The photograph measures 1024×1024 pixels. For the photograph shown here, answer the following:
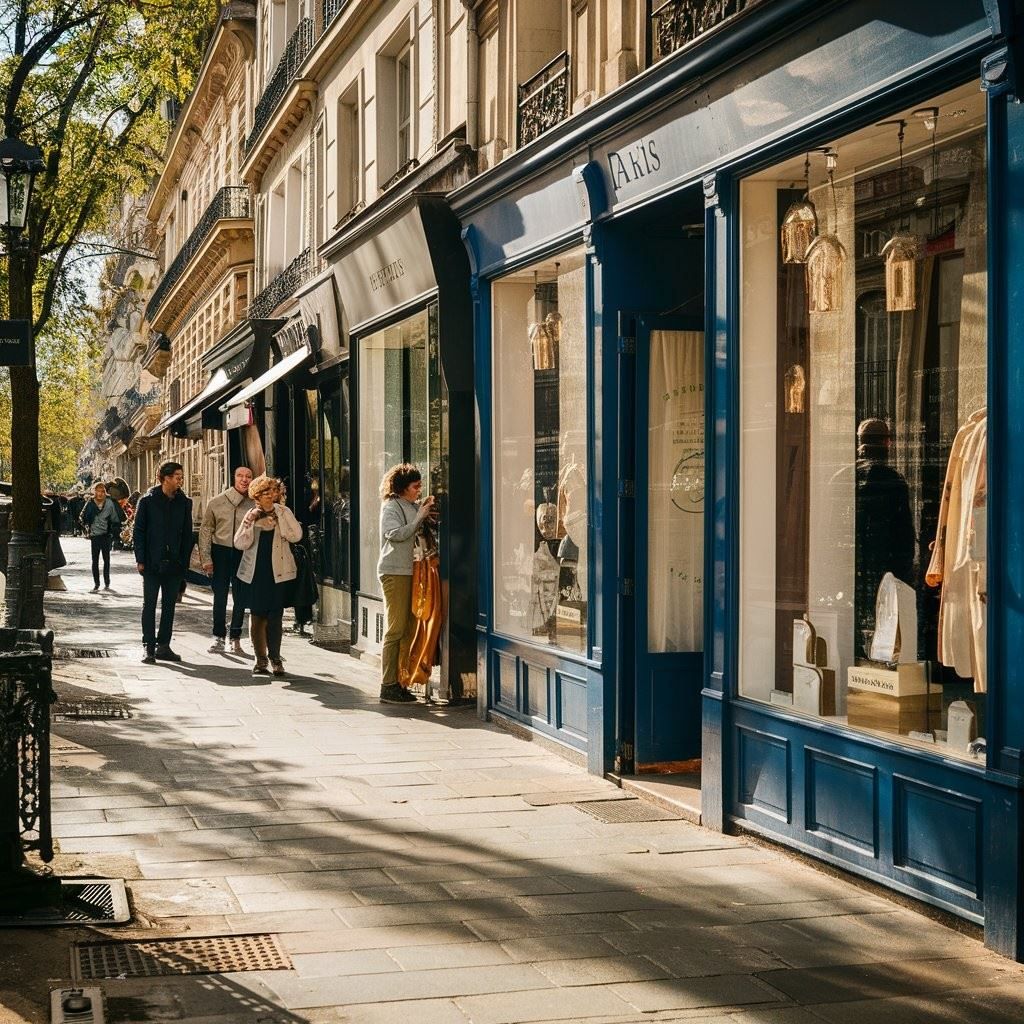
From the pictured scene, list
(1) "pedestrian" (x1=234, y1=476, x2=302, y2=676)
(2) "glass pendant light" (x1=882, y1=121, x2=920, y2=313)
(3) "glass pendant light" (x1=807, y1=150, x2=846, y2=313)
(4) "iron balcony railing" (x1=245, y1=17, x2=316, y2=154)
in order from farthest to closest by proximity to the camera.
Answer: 1. (4) "iron balcony railing" (x1=245, y1=17, x2=316, y2=154)
2. (1) "pedestrian" (x1=234, y1=476, x2=302, y2=676)
3. (3) "glass pendant light" (x1=807, y1=150, x2=846, y2=313)
4. (2) "glass pendant light" (x1=882, y1=121, x2=920, y2=313)

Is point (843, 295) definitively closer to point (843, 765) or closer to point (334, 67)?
point (843, 765)

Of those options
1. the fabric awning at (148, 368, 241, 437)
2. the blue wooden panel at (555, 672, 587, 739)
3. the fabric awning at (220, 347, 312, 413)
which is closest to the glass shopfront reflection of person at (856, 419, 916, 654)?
the blue wooden panel at (555, 672, 587, 739)

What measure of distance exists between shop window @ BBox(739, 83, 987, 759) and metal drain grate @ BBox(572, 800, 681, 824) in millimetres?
941

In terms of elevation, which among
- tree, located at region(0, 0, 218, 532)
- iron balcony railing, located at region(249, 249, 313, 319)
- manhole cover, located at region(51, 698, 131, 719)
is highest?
tree, located at region(0, 0, 218, 532)

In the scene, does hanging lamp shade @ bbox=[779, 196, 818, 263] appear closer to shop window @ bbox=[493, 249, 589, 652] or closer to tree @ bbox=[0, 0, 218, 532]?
shop window @ bbox=[493, 249, 589, 652]

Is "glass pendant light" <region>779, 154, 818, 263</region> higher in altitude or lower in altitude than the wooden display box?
higher

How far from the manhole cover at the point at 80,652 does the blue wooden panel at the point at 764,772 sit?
922 centimetres

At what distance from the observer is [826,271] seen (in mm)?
7328

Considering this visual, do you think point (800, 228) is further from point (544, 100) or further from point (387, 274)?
point (387, 274)

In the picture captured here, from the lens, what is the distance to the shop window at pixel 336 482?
1669 cm

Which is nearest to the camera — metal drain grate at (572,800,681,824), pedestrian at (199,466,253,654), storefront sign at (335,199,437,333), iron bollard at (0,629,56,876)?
iron bollard at (0,629,56,876)

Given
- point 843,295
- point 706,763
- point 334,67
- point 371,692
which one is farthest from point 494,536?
point 334,67

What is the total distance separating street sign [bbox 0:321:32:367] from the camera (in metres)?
10.3

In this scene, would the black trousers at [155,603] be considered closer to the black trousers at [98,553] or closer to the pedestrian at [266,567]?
the pedestrian at [266,567]
